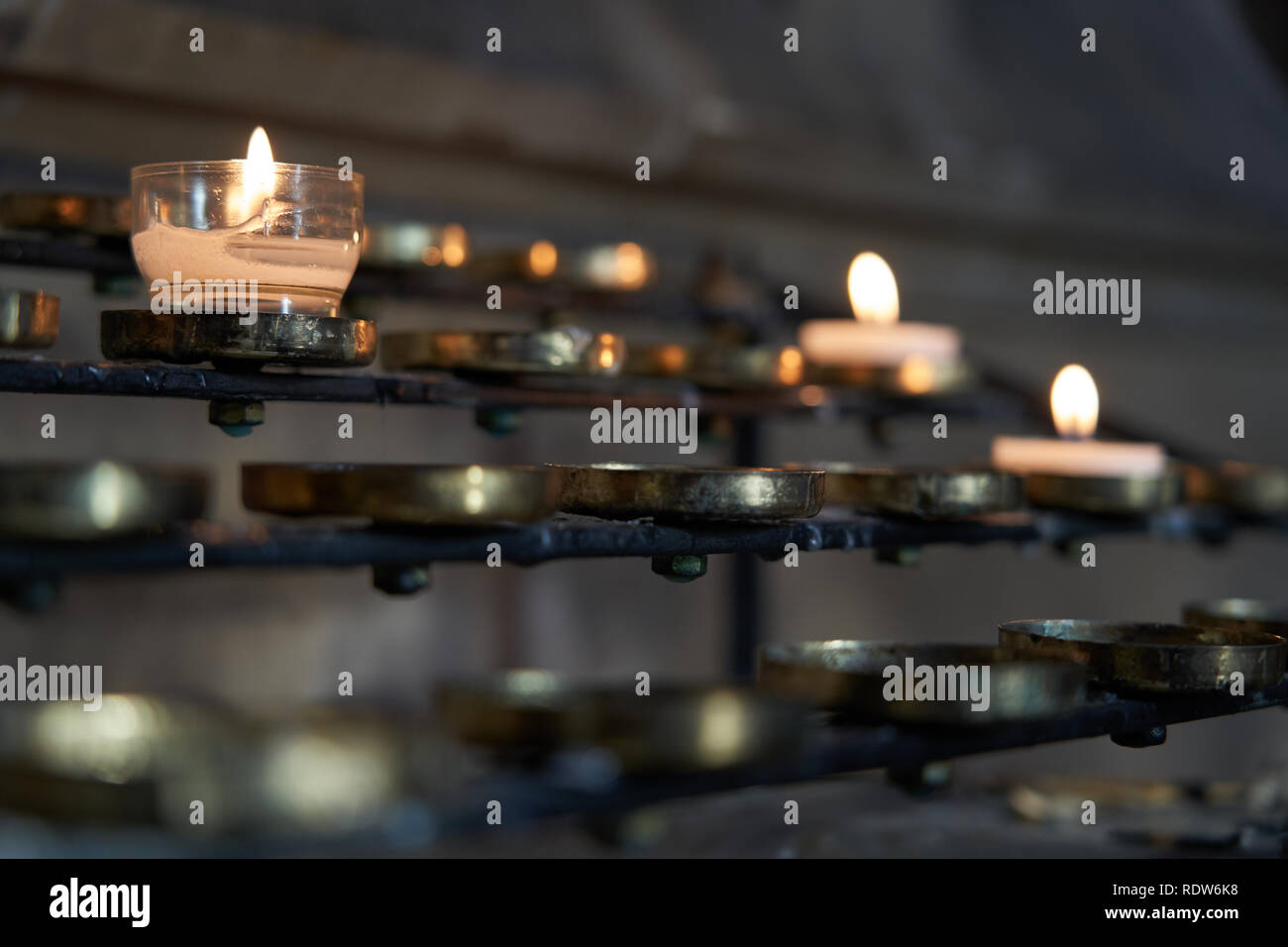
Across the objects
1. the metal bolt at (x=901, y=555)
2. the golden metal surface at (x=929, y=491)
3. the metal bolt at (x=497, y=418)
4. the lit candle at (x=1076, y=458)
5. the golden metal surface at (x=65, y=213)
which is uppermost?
A: the golden metal surface at (x=65, y=213)

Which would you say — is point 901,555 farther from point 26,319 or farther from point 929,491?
point 26,319

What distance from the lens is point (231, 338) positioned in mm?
550

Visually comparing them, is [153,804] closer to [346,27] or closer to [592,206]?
[346,27]

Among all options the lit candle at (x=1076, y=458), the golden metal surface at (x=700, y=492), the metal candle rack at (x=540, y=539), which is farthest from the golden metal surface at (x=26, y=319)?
the lit candle at (x=1076, y=458)

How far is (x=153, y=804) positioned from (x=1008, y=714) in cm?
32

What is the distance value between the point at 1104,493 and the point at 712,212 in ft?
2.75

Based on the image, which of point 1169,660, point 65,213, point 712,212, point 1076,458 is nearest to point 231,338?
point 65,213

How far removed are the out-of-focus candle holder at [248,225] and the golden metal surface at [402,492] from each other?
0.24 feet

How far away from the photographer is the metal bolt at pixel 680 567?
607 mm

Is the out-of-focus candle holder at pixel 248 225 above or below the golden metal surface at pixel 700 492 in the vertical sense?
above

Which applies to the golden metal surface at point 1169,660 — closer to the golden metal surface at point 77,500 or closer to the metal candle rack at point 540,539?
the metal candle rack at point 540,539

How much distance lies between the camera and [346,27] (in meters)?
1.09
